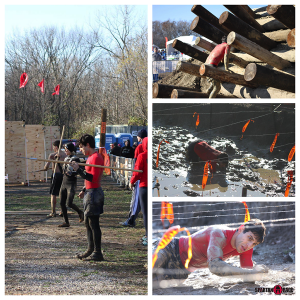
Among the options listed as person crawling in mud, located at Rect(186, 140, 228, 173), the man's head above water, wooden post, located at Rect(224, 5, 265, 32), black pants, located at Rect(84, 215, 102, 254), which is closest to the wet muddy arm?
the man's head above water

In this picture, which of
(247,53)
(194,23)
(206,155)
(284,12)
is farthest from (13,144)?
(284,12)

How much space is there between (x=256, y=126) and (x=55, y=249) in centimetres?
416

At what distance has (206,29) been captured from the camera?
170 inches

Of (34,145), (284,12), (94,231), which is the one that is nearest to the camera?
(284,12)

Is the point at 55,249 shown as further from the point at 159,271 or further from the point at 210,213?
the point at 210,213

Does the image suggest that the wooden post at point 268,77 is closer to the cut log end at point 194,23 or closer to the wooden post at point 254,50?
the wooden post at point 254,50

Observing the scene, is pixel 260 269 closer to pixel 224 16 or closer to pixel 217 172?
pixel 217 172

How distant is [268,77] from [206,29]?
4.17 feet

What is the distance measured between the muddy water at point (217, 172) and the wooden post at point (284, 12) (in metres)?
1.36

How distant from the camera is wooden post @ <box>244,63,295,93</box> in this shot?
333 centimetres

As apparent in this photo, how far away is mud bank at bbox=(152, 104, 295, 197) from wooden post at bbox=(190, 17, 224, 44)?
1.11m

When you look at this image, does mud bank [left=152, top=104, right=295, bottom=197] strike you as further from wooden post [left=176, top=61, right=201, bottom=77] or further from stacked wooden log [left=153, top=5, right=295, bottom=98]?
wooden post [left=176, top=61, right=201, bottom=77]

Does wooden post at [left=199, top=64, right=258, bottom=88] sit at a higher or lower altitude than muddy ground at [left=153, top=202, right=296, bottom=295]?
higher
